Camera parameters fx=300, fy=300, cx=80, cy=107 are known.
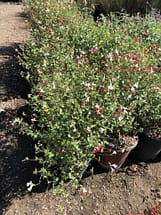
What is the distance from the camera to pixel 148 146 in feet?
9.66

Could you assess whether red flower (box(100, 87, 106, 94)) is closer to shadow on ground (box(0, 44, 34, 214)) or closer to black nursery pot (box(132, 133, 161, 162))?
black nursery pot (box(132, 133, 161, 162))

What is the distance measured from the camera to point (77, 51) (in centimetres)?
351

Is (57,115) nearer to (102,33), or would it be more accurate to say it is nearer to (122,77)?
(122,77)

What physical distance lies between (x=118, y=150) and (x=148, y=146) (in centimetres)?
47

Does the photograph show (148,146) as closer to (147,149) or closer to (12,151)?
(147,149)

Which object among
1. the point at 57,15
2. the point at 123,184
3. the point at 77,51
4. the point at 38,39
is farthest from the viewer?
the point at 57,15

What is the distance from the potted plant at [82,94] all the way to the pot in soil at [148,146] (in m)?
0.14

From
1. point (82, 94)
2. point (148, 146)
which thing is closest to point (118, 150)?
point (148, 146)

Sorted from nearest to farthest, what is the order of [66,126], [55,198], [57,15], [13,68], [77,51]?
[66,126] < [55,198] < [77,51] < [57,15] < [13,68]

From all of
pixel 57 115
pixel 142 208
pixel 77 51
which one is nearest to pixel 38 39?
pixel 77 51

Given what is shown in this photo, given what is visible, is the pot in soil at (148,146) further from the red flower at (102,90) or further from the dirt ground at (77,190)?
the red flower at (102,90)

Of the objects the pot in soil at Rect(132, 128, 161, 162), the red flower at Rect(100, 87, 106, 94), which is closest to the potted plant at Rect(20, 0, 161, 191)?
the red flower at Rect(100, 87, 106, 94)

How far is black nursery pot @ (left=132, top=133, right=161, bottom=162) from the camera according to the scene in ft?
9.52

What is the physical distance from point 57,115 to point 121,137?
0.67 m
